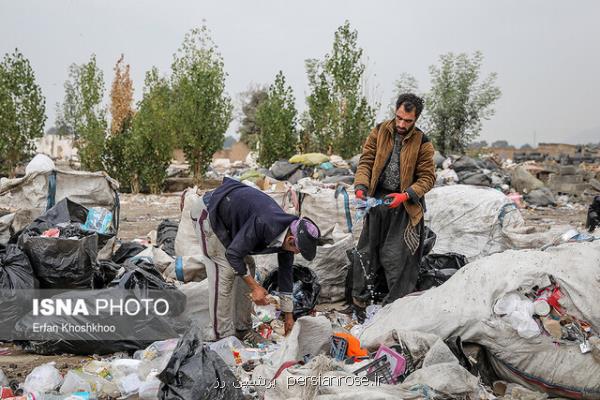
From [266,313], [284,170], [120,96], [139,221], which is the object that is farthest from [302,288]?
[120,96]

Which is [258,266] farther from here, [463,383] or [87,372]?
→ [463,383]

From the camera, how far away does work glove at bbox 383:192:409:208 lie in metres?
3.72

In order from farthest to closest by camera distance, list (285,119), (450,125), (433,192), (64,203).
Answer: (450,125) < (285,119) < (433,192) < (64,203)

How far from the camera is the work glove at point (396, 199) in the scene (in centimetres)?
372

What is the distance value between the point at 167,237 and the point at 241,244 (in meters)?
2.46

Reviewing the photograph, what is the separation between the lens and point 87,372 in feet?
9.47

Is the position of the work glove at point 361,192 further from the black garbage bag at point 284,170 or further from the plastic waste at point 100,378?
the black garbage bag at point 284,170

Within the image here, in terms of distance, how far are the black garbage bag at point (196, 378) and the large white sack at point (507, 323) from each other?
0.82 metres

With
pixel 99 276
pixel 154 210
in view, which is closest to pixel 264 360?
pixel 99 276

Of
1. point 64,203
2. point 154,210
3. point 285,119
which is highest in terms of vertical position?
point 285,119

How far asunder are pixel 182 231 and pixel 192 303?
3.72 ft

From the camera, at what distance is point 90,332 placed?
330cm

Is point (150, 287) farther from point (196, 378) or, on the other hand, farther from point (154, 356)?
point (196, 378)

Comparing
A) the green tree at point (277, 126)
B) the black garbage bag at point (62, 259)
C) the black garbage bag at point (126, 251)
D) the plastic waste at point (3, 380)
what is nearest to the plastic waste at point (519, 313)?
the plastic waste at point (3, 380)
